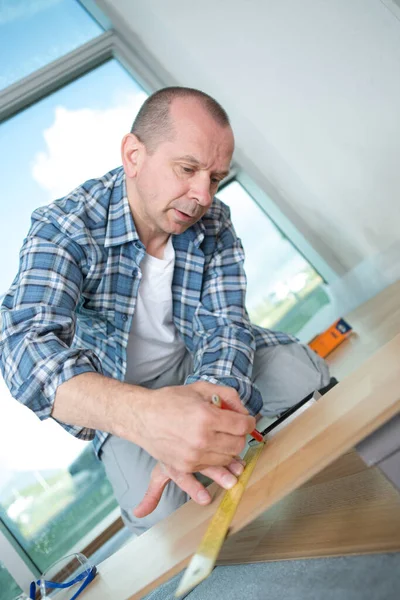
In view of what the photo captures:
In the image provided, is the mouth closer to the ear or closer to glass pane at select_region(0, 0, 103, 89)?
the ear

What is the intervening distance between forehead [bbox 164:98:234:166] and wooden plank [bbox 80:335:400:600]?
72cm

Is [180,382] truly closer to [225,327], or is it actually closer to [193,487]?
[225,327]

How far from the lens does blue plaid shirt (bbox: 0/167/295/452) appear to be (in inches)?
47.5

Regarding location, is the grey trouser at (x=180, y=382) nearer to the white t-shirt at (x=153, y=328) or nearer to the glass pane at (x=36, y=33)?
the white t-shirt at (x=153, y=328)

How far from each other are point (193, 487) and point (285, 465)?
29 cm

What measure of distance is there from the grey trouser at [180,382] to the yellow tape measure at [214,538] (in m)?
0.58

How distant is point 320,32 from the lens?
2.40 meters

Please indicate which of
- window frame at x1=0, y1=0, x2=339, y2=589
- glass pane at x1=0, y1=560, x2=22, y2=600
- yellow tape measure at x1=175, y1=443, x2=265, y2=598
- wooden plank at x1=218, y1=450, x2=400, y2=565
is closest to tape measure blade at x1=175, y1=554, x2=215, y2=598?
yellow tape measure at x1=175, y1=443, x2=265, y2=598

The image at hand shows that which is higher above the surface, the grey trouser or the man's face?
the man's face

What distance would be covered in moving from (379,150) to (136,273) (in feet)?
4.60

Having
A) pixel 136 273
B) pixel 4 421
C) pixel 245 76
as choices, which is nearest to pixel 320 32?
pixel 245 76

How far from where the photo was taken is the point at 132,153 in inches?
64.0

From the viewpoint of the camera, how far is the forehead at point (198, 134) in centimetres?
149

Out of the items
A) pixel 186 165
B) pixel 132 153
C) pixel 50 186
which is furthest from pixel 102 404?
pixel 50 186
